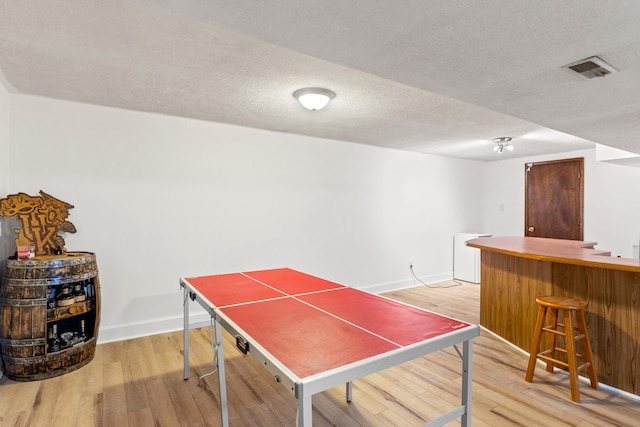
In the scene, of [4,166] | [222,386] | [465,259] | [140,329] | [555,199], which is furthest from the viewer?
[465,259]

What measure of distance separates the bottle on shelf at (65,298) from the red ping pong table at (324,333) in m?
1.08

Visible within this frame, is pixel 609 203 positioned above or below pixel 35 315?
above

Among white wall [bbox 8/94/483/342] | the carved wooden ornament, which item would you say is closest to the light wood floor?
white wall [bbox 8/94/483/342]

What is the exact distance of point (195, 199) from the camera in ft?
12.1

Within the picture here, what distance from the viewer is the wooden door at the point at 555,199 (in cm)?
539

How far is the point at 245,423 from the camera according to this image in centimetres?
202

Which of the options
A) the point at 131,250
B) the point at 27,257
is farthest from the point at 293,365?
the point at 131,250

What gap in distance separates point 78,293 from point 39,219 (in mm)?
724

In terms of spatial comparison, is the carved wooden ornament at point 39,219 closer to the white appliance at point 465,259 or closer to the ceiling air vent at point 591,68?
the ceiling air vent at point 591,68

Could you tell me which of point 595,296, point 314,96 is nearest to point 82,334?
point 314,96

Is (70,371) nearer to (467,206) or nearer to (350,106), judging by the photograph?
(350,106)

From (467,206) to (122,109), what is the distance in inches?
229

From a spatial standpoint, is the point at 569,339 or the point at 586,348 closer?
the point at 569,339

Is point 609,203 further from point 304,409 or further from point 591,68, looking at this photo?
point 304,409
